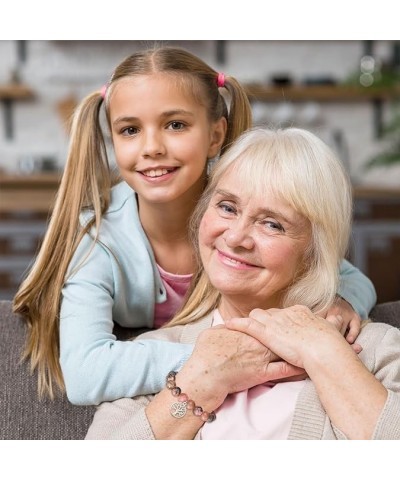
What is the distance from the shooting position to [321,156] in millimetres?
1109

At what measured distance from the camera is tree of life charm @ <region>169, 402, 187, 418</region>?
1.03m

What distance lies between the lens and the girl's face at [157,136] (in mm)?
1214

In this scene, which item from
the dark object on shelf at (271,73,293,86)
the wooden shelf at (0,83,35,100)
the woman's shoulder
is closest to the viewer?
the woman's shoulder

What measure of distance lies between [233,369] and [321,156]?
0.33 meters

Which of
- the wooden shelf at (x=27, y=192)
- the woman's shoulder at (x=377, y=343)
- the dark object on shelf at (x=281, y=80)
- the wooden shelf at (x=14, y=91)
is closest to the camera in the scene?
the woman's shoulder at (x=377, y=343)

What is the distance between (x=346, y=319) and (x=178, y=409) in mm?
305

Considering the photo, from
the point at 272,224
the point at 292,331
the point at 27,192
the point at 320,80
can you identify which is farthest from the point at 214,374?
the point at 320,80

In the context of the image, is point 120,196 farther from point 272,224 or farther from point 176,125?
point 272,224

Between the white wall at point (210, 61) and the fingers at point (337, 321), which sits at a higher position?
the fingers at point (337, 321)

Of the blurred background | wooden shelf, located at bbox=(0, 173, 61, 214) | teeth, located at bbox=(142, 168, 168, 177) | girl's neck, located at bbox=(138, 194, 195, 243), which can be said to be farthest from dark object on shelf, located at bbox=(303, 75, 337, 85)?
teeth, located at bbox=(142, 168, 168, 177)

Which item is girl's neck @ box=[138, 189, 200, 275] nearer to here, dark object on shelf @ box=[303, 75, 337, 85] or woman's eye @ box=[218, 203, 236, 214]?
woman's eye @ box=[218, 203, 236, 214]

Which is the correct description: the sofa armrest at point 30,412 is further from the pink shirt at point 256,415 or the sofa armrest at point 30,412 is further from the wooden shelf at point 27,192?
the wooden shelf at point 27,192

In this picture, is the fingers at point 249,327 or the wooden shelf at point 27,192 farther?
the wooden shelf at point 27,192

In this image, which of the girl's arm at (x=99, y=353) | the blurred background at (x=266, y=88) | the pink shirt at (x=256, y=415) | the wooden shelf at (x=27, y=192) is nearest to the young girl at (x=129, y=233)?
the girl's arm at (x=99, y=353)
